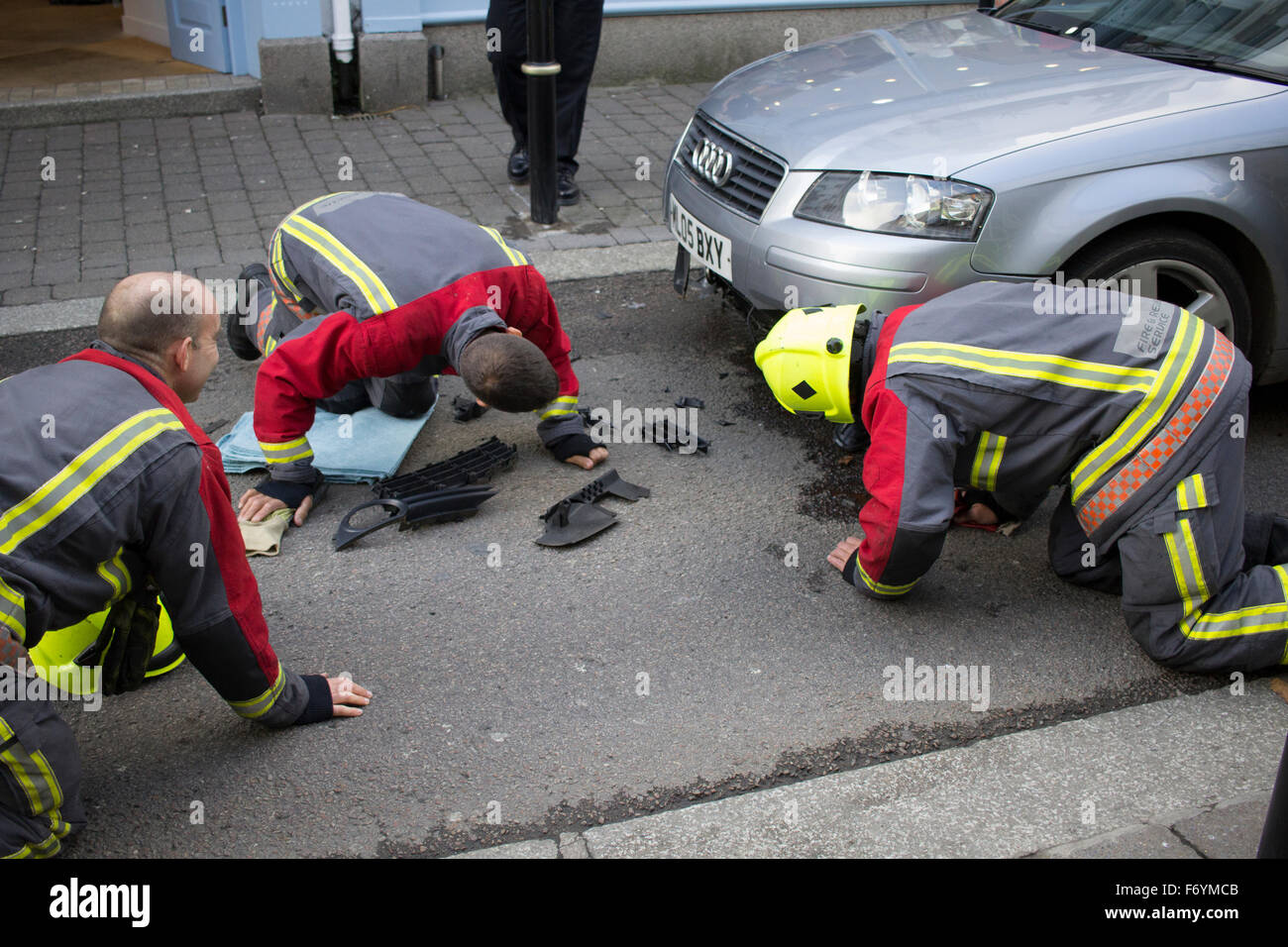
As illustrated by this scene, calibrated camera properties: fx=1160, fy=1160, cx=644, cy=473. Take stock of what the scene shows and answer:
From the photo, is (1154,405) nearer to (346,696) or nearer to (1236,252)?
(1236,252)

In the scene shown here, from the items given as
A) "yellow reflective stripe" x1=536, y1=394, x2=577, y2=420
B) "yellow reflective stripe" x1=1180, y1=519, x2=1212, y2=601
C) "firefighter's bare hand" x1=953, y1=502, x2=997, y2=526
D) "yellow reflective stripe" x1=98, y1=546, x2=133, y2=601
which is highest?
"yellow reflective stripe" x1=98, y1=546, x2=133, y2=601

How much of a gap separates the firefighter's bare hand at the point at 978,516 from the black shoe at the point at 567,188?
3.49m

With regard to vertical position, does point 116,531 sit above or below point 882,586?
above

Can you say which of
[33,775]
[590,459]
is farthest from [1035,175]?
[33,775]

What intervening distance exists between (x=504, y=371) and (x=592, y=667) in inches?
34.9

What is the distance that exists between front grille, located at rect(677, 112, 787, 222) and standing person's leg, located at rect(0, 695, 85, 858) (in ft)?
9.54

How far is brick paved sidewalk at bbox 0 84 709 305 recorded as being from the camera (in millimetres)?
5754

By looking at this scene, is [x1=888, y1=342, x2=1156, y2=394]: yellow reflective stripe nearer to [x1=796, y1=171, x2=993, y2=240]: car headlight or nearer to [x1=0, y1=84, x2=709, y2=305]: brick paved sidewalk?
[x1=796, y1=171, x2=993, y2=240]: car headlight

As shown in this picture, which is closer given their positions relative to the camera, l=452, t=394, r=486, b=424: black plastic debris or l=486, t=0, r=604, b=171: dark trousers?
l=452, t=394, r=486, b=424: black plastic debris

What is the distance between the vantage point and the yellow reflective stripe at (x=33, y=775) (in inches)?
93.0

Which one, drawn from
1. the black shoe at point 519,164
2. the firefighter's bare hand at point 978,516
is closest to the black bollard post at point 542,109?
the black shoe at point 519,164

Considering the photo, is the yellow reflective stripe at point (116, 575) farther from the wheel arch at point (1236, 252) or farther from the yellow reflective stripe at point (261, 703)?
the wheel arch at point (1236, 252)

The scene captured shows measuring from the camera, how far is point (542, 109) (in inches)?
233

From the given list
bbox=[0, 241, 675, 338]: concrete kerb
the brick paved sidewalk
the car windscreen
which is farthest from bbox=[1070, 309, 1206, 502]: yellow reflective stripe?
the brick paved sidewalk
